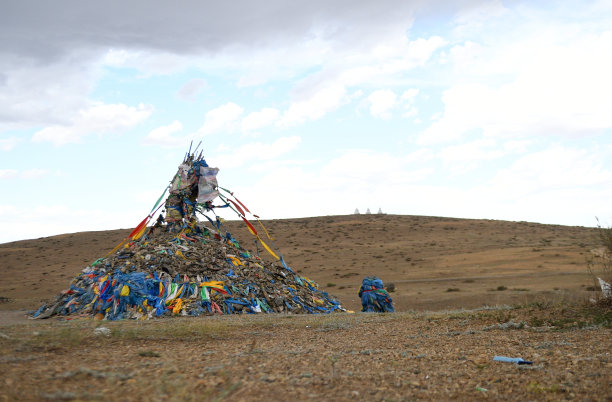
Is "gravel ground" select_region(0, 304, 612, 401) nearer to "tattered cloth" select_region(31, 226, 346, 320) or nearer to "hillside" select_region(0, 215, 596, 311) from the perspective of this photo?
"tattered cloth" select_region(31, 226, 346, 320)

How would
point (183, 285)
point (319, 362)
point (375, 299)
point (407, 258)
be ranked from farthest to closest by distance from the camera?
point (407, 258) → point (375, 299) → point (183, 285) → point (319, 362)

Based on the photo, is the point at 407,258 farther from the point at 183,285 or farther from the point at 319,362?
the point at 319,362

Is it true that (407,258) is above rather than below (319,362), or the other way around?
above

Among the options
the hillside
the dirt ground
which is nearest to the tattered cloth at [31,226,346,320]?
the dirt ground

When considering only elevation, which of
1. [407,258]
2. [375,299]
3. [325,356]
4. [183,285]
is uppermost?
[183,285]

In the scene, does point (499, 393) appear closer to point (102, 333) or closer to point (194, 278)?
point (102, 333)

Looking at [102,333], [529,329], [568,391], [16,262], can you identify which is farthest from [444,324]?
[16,262]

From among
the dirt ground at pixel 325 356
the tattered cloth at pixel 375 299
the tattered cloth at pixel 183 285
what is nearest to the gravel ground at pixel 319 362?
the dirt ground at pixel 325 356

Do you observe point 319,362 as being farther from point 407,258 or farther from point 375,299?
point 407,258

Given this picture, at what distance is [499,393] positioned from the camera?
5.07 meters

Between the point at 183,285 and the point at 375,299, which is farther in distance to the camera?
the point at 375,299

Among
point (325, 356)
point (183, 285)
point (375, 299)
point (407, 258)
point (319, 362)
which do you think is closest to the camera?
point (319, 362)

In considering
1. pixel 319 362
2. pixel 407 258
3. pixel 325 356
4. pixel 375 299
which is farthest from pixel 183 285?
pixel 407 258

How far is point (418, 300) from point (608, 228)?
32.5 ft
